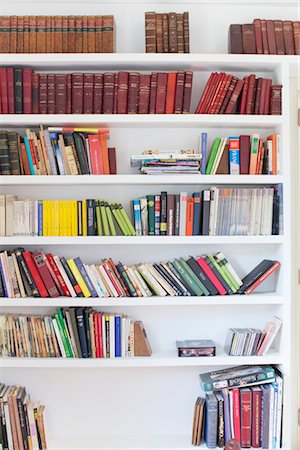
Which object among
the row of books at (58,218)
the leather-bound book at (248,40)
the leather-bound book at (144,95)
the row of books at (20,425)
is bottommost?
the row of books at (20,425)

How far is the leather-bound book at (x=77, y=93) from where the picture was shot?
301 centimetres

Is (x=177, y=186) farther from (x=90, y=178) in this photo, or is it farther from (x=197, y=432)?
(x=197, y=432)

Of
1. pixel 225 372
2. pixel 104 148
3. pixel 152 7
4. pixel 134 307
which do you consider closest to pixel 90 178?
pixel 104 148

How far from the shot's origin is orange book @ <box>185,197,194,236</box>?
3.03 metres

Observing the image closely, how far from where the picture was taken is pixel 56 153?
3016mm

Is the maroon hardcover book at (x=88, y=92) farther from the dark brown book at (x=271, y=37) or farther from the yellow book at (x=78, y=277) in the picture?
the dark brown book at (x=271, y=37)

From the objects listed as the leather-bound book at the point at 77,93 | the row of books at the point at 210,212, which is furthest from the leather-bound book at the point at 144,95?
the row of books at the point at 210,212

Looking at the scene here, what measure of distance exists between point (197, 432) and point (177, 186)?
1.35m

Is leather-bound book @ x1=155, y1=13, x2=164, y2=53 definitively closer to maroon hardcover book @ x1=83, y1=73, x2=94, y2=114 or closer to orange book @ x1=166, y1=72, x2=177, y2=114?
orange book @ x1=166, y1=72, x2=177, y2=114

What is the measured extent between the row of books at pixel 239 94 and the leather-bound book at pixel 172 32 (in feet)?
0.84

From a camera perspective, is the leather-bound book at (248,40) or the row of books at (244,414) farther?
the leather-bound book at (248,40)

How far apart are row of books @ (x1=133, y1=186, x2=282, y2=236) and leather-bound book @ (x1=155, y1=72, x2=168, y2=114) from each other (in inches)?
Result: 18.0

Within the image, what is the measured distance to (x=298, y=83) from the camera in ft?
10.6

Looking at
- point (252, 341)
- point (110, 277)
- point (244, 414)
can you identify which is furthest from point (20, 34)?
point (244, 414)
